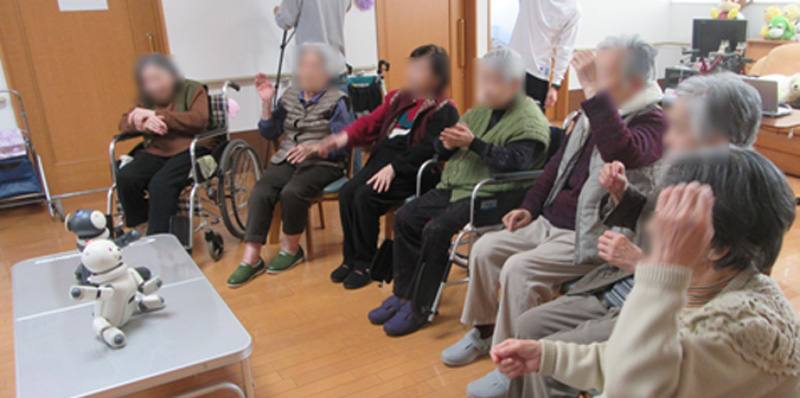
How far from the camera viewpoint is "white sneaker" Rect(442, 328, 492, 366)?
6.27 ft

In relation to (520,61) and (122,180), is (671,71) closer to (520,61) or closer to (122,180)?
(520,61)

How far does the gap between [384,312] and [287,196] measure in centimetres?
75

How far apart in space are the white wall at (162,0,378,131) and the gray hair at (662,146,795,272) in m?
3.59

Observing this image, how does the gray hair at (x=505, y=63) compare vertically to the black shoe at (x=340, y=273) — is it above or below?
above

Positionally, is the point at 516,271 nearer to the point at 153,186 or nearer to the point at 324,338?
the point at 324,338

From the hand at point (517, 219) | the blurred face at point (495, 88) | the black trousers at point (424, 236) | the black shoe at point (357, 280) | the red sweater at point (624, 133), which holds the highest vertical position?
the blurred face at point (495, 88)

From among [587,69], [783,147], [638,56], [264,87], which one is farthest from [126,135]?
[783,147]

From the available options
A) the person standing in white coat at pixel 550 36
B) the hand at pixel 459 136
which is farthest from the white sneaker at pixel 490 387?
the person standing in white coat at pixel 550 36

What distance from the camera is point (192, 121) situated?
9.13ft

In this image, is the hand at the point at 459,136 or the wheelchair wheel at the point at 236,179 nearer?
the hand at the point at 459,136

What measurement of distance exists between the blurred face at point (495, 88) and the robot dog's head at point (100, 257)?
1.29m

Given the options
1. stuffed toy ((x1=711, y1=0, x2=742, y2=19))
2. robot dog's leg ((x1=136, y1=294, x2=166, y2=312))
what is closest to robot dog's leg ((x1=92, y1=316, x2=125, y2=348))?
robot dog's leg ((x1=136, y1=294, x2=166, y2=312))

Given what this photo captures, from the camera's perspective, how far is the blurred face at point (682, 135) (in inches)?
40.6

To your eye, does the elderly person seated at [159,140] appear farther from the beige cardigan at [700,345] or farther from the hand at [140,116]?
the beige cardigan at [700,345]
